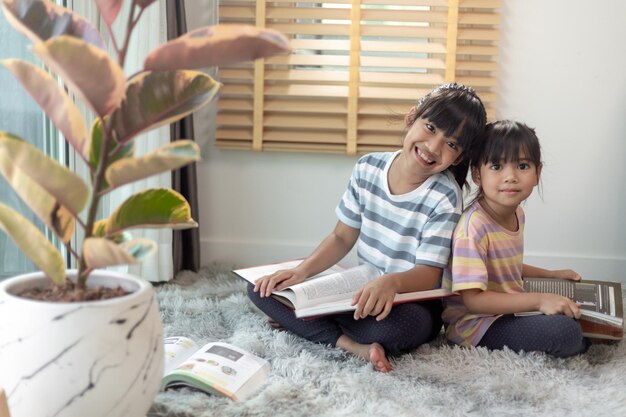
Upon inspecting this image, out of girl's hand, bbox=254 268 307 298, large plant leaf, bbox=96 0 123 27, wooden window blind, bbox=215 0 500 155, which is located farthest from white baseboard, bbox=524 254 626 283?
large plant leaf, bbox=96 0 123 27

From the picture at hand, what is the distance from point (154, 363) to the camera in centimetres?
116

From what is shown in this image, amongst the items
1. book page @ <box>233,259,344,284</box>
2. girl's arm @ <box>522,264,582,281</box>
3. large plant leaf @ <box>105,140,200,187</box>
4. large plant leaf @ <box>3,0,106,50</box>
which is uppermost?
large plant leaf @ <box>3,0,106,50</box>

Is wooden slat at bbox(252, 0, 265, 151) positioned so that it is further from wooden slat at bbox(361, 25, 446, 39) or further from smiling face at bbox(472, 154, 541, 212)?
smiling face at bbox(472, 154, 541, 212)

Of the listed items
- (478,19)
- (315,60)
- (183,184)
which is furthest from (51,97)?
(478,19)

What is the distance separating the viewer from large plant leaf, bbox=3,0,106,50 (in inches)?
41.2

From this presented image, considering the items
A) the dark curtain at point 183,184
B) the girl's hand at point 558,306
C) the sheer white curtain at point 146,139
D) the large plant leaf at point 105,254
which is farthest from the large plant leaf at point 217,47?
the dark curtain at point 183,184

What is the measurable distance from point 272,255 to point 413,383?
135 centimetres

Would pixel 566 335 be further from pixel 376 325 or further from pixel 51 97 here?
pixel 51 97

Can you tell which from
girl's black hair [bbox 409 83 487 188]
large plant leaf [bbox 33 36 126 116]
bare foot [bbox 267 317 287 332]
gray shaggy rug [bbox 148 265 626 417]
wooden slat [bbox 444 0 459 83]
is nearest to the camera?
large plant leaf [bbox 33 36 126 116]

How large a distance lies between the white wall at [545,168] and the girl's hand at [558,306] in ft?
3.71

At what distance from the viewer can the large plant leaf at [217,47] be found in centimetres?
104

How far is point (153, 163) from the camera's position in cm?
105

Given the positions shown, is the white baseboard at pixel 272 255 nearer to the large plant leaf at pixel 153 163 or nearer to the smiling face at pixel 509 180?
the smiling face at pixel 509 180

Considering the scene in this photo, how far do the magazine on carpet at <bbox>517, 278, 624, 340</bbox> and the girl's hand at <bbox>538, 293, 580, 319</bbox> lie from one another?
4cm
